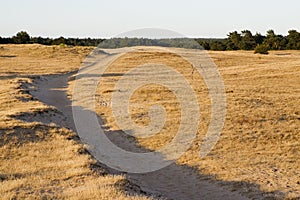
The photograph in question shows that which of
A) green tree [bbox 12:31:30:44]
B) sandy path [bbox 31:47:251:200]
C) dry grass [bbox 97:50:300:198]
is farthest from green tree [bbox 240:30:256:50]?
sandy path [bbox 31:47:251:200]

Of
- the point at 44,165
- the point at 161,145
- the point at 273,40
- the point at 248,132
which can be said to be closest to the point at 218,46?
the point at 273,40

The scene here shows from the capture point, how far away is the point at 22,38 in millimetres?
104750

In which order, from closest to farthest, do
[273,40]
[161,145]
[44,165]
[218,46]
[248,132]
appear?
1. [44,165]
2. [161,145]
3. [248,132]
4. [273,40]
5. [218,46]

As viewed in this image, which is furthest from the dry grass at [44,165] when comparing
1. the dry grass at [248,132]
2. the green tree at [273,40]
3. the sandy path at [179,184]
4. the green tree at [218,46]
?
the green tree at [218,46]

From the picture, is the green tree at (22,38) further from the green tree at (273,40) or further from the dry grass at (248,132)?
the dry grass at (248,132)

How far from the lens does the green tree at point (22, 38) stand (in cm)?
10412

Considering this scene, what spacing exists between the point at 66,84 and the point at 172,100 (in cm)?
1434

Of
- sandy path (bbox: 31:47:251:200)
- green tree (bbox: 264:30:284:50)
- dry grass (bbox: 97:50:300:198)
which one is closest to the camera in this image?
sandy path (bbox: 31:47:251:200)

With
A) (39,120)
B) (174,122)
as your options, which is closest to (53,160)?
(39,120)

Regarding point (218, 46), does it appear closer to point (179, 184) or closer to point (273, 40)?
point (273, 40)

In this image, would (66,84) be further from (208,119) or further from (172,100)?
(208,119)

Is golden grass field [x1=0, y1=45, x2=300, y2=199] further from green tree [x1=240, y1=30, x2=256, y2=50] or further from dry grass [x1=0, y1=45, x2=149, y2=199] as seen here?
green tree [x1=240, y1=30, x2=256, y2=50]

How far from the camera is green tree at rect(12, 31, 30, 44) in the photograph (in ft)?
342

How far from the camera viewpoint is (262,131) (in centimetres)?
2069
